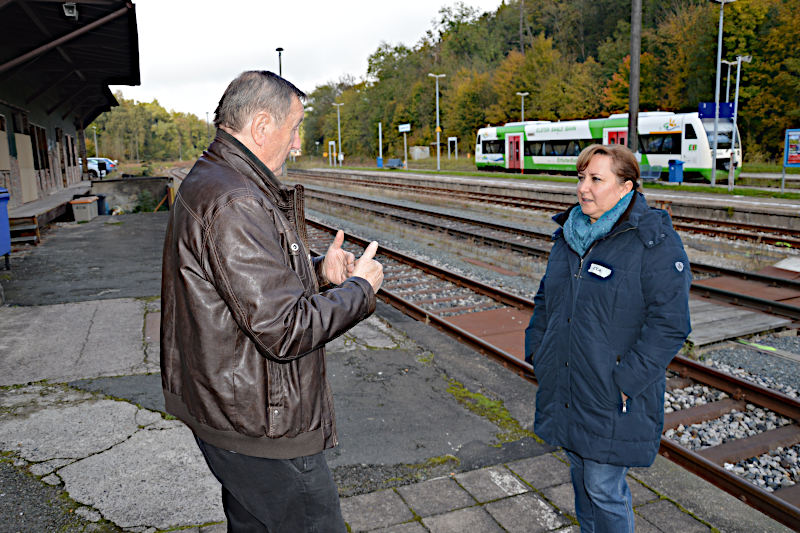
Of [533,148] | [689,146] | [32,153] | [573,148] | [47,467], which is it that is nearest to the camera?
[47,467]

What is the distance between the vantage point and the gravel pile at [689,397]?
17.4 ft

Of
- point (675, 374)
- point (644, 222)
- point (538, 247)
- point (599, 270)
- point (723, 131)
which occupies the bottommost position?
point (675, 374)

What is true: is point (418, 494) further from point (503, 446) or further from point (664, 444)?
point (664, 444)

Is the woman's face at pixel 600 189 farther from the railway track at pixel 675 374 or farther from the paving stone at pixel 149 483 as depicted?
the paving stone at pixel 149 483

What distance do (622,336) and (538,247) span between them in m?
10.3

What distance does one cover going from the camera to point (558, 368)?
2.92 metres

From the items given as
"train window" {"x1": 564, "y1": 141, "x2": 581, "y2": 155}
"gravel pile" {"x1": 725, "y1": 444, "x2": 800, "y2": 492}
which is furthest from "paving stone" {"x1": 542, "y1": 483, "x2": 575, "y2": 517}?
"train window" {"x1": 564, "y1": 141, "x2": 581, "y2": 155}

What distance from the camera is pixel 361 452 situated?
14.1 feet

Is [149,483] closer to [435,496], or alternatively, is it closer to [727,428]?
[435,496]

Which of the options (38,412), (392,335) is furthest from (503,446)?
(38,412)

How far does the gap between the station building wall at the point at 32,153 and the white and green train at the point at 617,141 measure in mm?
23961

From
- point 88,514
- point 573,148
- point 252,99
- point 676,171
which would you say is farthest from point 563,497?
point 573,148

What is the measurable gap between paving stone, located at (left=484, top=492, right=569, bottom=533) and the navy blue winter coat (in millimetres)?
712

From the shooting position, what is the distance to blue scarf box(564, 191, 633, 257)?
2811 millimetres
